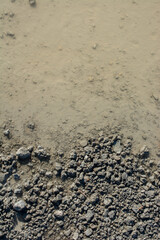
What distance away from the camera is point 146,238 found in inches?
137

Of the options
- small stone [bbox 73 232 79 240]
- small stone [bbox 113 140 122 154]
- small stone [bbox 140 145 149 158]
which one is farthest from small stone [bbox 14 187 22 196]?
small stone [bbox 140 145 149 158]

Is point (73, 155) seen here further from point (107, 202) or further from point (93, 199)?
point (107, 202)

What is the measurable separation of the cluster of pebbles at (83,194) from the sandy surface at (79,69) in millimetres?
324

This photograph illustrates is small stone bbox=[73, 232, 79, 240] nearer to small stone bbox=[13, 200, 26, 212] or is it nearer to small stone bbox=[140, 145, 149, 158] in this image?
small stone bbox=[13, 200, 26, 212]

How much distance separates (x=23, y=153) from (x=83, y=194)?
1.14m

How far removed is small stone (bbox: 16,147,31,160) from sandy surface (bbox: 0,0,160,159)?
0.27 m

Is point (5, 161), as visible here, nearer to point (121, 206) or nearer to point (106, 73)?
point (121, 206)

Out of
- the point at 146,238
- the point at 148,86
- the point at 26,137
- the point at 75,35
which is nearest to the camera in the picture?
the point at 146,238

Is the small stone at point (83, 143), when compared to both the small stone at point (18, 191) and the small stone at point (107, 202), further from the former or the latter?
the small stone at point (18, 191)

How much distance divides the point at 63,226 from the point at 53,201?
0.37 metres

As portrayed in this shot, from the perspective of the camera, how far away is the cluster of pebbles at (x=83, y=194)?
11.5 feet

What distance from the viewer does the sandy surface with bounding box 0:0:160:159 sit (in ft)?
14.0

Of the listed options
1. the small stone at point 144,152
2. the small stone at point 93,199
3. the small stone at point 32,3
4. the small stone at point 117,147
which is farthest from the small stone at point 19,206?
the small stone at point 32,3

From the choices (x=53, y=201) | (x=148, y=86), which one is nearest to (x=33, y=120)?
(x=53, y=201)
